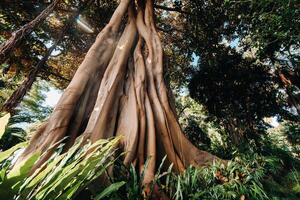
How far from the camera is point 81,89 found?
3508mm

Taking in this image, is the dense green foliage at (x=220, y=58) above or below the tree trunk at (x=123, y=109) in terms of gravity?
above

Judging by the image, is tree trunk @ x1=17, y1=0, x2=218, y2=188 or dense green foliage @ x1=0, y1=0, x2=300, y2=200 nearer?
tree trunk @ x1=17, y1=0, x2=218, y2=188

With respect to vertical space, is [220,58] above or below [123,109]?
above

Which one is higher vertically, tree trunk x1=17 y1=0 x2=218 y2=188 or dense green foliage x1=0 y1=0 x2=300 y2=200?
dense green foliage x1=0 y1=0 x2=300 y2=200

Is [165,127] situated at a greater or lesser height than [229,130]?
lesser

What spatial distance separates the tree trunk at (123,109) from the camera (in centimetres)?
298

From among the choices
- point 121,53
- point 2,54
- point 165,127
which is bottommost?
point 165,127

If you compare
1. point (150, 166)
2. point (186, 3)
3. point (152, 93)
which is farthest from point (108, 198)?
point (186, 3)

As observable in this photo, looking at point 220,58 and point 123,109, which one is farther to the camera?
point 220,58

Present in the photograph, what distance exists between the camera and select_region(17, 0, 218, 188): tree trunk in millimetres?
2979

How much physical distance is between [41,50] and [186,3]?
202 inches

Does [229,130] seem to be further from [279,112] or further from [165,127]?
[165,127]

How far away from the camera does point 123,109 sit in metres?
3.84

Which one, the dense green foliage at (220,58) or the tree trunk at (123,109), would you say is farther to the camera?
the dense green foliage at (220,58)
